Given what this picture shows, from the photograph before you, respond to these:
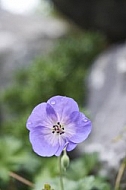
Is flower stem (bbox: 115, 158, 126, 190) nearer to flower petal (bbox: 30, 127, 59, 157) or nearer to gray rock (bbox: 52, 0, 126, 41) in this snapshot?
flower petal (bbox: 30, 127, 59, 157)

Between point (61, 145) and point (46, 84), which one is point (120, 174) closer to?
point (61, 145)

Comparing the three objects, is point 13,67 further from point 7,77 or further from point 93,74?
point 93,74

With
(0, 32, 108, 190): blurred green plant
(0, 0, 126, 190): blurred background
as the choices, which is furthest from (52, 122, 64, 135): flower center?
(0, 32, 108, 190): blurred green plant

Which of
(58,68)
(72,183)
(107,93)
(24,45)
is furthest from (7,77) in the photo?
(72,183)

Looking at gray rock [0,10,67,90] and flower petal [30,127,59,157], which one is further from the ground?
gray rock [0,10,67,90]

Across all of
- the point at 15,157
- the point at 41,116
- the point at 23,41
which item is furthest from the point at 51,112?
the point at 23,41

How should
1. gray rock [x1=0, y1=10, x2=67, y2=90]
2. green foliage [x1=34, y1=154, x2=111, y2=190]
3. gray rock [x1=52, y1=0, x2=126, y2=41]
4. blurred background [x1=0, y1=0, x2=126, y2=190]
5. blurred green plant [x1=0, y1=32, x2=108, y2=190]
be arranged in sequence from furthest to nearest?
1. gray rock [x1=0, y1=10, x2=67, y2=90]
2. gray rock [x1=52, y1=0, x2=126, y2=41]
3. blurred green plant [x1=0, y1=32, x2=108, y2=190]
4. blurred background [x1=0, y1=0, x2=126, y2=190]
5. green foliage [x1=34, y1=154, x2=111, y2=190]

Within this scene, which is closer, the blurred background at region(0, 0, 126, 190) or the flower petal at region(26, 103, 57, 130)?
the flower petal at region(26, 103, 57, 130)
